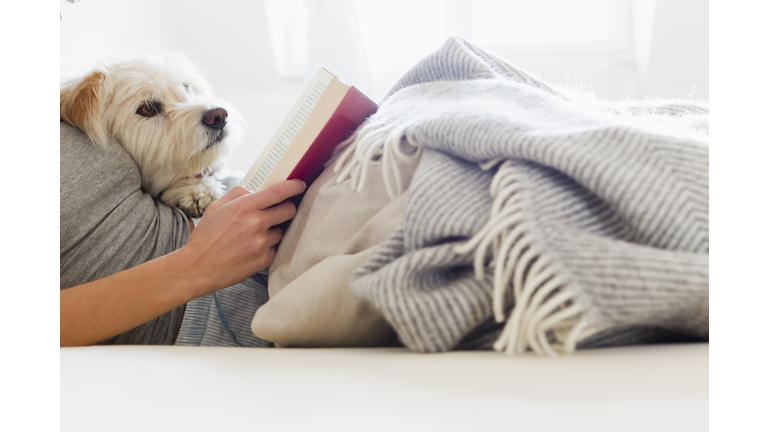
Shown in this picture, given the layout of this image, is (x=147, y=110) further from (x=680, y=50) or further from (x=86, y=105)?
(x=680, y=50)

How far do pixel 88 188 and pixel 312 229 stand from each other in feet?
1.28

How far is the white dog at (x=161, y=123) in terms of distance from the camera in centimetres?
90

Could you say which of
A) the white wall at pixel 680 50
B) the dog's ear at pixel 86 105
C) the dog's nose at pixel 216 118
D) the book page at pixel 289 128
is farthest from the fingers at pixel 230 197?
the white wall at pixel 680 50

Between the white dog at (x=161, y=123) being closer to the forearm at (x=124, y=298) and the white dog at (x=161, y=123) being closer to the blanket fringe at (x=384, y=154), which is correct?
the forearm at (x=124, y=298)

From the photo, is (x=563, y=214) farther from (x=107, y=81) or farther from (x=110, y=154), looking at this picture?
(x=107, y=81)

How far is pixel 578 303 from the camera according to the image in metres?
0.27

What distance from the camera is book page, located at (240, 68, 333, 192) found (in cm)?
62

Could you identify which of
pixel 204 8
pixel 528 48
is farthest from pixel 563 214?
pixel 204 8

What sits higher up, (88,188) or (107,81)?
(107,81)

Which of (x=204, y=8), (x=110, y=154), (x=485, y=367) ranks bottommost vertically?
(x=485, y=367)

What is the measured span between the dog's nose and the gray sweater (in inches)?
10.5

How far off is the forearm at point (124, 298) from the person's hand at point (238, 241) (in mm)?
15

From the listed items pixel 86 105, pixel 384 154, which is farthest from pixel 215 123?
pixel 384 154

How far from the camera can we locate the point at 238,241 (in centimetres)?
58
